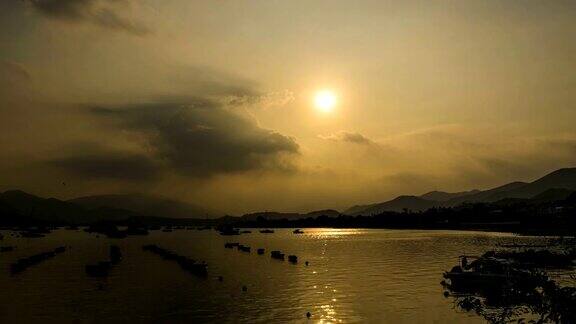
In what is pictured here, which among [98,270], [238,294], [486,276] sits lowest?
[238,294]

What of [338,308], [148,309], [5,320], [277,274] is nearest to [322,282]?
[277,274]

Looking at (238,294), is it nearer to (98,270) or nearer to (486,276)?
(486,276)

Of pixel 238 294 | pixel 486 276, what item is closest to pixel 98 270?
pixel 238 294

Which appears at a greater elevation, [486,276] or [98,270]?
[486,276]

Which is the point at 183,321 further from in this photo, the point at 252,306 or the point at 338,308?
the point at 338,308

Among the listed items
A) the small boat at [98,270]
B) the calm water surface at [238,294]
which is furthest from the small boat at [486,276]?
the small boat at [98,270]

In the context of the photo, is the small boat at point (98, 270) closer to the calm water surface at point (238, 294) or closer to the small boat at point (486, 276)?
the calm water surface at point (238, 294)

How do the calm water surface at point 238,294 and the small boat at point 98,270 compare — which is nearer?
the calm water surface at point 238,294

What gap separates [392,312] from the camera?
1731 inches

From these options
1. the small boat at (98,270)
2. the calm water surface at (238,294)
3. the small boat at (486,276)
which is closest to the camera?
the calm water surface at (238,294)

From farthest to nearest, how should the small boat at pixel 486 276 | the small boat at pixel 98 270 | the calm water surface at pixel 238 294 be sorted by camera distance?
the small boat at pixel 98 270 → the small boat at pixel 486 276 → the calm water surface at pixel 238 294

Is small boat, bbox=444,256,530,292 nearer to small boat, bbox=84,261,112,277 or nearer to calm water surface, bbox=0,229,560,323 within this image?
calm water surface, bbox=0,229,560,323

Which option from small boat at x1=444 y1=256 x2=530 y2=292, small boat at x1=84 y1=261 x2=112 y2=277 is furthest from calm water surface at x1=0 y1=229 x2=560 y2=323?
small boat at x1=444 y1=256 x2=530 y2=292

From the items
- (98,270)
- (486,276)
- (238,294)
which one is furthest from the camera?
(98,270)
